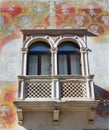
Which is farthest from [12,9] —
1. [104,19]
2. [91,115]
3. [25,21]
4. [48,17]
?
[91,115]

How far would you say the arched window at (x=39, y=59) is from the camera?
1545 cm

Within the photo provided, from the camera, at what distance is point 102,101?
14727 mm

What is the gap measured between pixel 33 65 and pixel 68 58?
144 cm

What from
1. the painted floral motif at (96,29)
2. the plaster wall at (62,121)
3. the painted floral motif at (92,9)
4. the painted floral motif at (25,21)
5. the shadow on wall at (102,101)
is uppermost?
the painted floral motif at (92,9)

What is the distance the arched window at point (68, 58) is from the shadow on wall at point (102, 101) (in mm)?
1100

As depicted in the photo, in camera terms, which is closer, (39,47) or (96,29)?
(39,47)

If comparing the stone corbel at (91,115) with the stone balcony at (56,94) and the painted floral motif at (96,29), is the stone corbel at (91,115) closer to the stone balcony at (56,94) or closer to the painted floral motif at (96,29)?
the stone balcony at (56,94)

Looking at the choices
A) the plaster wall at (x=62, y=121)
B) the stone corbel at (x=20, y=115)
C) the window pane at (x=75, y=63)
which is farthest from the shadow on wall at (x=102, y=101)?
the stone corbel at (x=20, y=115)

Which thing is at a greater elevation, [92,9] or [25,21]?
[92,9]

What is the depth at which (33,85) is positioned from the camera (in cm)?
1454

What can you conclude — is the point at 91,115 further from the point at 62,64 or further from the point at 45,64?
the point at 45,64

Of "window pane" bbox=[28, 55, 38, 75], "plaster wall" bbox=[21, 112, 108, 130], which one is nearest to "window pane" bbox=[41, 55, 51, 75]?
"window pane" bbox=[28, 55, 38, 75]

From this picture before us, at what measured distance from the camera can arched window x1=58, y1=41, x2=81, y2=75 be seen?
15.5 m

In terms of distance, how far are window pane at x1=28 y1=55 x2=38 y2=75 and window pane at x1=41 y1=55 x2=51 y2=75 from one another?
243 millimetres
